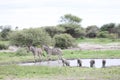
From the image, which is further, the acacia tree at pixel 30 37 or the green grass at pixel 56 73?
the acacia tree at pixel 30 37

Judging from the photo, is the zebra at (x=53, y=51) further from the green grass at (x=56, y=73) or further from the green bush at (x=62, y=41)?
the green bush at (x=62, y=41)

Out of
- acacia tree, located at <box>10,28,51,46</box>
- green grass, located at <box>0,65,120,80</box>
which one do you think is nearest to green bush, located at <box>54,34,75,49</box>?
acacia tree, located at <box>10,28,51,46</box>

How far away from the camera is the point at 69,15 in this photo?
91.6 meters

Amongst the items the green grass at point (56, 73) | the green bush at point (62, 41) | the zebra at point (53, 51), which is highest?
the green bush at point (62, 41)

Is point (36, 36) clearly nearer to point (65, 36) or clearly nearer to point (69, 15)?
point (65, 36)

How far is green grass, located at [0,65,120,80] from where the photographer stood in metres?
21.8

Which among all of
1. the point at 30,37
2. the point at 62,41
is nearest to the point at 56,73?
the point at 30,37

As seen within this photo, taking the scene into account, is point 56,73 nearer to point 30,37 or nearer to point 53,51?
point 53,51

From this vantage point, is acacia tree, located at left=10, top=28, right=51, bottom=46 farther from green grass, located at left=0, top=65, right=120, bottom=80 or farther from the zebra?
green grass, located at left=0, top=65, right=120, bottom=80

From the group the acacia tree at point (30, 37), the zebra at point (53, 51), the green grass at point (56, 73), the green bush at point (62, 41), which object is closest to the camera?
the green grass at point (56, 73)

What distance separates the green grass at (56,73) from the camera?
21.8 m

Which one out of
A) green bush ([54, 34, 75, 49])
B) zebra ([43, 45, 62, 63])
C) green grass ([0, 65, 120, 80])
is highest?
green bush ([54, 34, 75, 49])

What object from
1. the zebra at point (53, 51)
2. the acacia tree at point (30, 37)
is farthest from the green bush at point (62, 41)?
the zebra at point (53, 51)

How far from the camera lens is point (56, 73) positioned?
77.9ft
